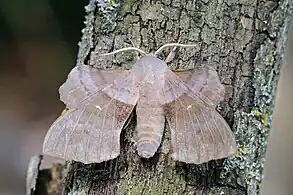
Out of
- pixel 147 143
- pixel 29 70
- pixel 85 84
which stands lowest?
pixel 147 143

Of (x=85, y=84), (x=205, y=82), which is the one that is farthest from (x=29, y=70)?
(x=205, y=82)

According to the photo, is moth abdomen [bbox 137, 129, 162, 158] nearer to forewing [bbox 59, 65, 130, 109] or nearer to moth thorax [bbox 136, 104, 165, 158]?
moth thorax [bbox 136, 104, 165, 158]

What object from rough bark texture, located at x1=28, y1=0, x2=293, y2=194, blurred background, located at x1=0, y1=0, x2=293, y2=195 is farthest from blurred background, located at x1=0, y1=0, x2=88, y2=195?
rough bark texture, located at x1=28, y1=0, x2=293, y2=194

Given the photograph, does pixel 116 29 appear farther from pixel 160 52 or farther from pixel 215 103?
pixel 215 103

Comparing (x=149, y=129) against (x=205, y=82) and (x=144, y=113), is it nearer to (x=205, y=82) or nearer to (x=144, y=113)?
(x=144, y=113)

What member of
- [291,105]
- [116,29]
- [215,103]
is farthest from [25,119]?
[215,103]

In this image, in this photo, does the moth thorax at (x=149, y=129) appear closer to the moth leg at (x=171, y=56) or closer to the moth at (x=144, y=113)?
the moth at (x=144, y=113)
